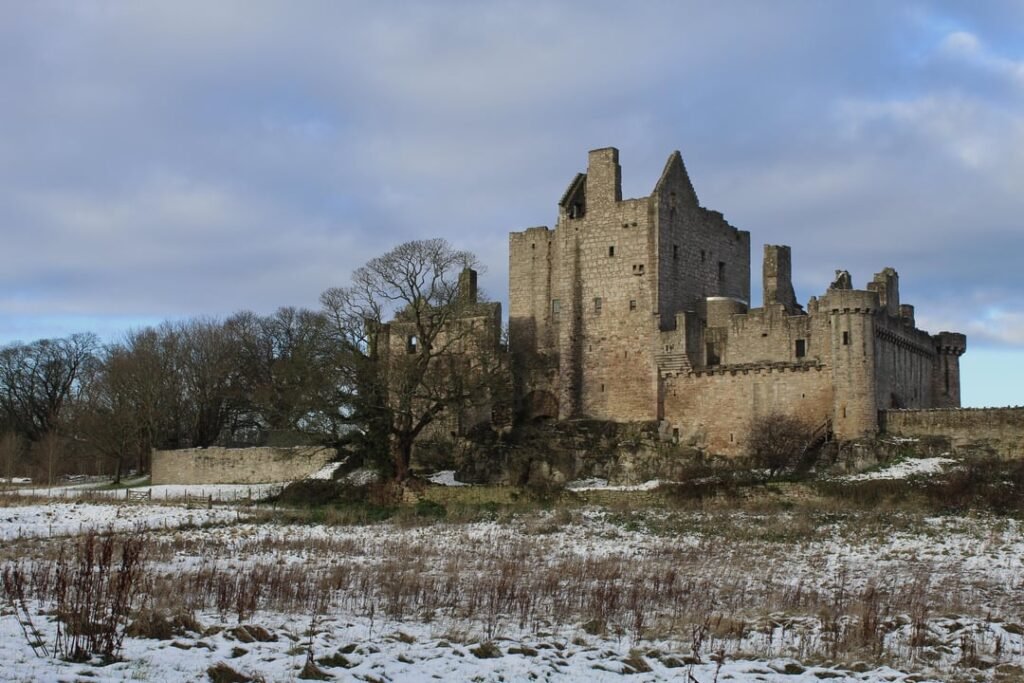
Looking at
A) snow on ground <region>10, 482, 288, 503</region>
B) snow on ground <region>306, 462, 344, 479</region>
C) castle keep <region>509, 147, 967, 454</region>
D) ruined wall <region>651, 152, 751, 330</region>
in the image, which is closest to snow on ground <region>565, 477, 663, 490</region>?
castle keep <region>509, 147, 967, 454</region>

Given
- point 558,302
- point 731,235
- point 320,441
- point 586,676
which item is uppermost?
point 731,235

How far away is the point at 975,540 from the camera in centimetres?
2278

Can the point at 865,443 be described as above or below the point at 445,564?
above

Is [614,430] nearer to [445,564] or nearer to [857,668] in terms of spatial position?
[445,564]

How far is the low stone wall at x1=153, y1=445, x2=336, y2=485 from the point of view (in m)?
47.1

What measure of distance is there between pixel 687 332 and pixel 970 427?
33.6ft

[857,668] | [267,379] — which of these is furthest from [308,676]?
[267,379]

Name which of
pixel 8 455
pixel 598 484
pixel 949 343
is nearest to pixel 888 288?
pixel 949 343

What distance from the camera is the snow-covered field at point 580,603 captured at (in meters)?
11.9

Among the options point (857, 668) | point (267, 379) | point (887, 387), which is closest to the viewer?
point (857, 668)

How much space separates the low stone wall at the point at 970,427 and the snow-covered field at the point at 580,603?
11.2 meters

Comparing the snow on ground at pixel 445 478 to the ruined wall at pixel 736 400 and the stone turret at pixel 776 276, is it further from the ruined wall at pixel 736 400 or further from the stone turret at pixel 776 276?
the stone turret at pixel 776 276

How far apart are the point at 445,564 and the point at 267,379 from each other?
40.9m

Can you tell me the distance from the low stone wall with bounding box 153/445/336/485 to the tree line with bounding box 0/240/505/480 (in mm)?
2146
